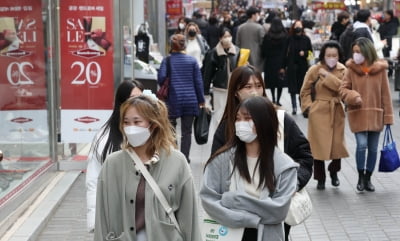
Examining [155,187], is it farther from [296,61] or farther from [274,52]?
[274,52]

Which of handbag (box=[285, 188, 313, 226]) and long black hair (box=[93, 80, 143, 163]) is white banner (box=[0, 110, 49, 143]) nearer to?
long black hair (box=[93, 80, 143, 163])

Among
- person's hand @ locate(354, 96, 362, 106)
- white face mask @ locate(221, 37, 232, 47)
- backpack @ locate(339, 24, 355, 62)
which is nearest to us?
person's hand @ locate(354, 96, 362, 106)

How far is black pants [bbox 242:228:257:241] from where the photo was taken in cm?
465

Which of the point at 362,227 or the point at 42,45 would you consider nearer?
the point at 362,227

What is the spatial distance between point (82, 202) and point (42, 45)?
6.59ft

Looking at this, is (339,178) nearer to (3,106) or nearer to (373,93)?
(373,93)

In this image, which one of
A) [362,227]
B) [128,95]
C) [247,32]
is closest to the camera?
[128,95]

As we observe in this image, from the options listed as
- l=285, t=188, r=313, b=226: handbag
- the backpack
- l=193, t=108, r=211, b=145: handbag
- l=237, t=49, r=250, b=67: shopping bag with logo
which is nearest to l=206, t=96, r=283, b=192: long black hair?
l=285, t=188, r=313, b=226: handbag

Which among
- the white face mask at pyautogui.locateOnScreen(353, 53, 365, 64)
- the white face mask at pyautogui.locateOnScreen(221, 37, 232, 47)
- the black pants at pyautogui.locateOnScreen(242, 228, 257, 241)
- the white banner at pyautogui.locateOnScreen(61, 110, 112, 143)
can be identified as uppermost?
the white face mask at pyautogui.locateOnScreen(221, 37, 232, 47)

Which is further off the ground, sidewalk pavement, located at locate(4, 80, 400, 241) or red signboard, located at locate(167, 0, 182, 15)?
red signboard, located at locate(167, 0, 182, 15)

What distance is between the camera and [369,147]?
9.84 meters

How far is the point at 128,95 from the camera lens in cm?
551

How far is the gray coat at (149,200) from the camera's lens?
439 cm

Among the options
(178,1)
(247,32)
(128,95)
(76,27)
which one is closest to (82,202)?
(76,27)
